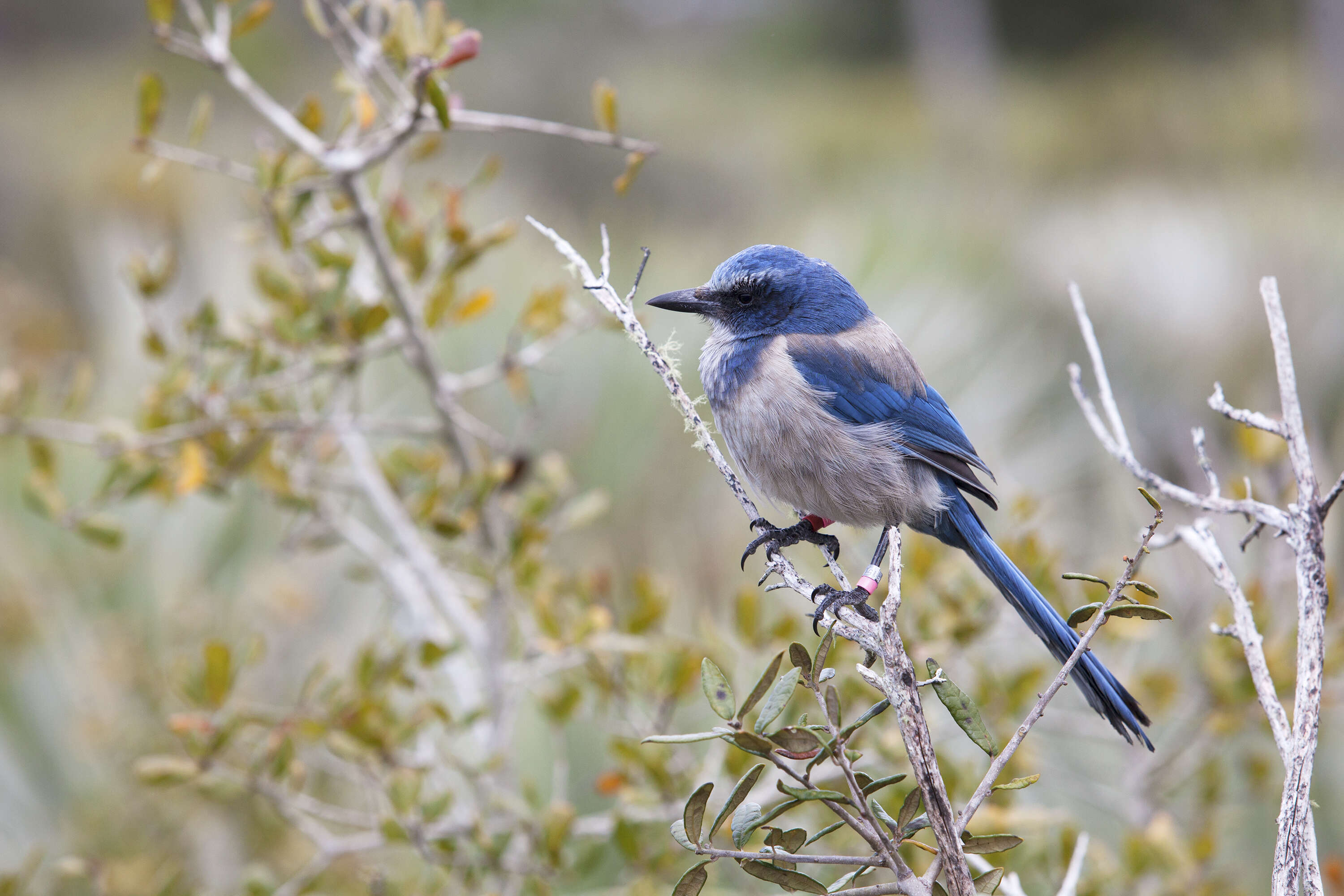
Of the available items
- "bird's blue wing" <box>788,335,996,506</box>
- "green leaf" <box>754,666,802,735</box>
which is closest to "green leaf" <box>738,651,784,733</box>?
"green leaf" <box>754,666,802,735</box>

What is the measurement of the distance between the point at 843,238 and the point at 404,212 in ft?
9.97

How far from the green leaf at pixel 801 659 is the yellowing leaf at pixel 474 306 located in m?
1.34

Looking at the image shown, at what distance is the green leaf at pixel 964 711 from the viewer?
1.07 m

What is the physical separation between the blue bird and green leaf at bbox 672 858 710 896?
0.84 m

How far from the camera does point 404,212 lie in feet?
7.59

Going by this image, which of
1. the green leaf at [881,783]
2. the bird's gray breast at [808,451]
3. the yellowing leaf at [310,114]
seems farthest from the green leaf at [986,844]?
the yellowing leaf at [310,114]

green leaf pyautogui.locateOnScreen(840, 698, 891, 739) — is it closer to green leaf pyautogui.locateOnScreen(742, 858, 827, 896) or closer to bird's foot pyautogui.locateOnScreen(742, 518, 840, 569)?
green leaf pyautogui.locateOnScreen(742, 858, 827, 896)

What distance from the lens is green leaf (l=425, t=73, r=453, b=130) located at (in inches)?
62.7

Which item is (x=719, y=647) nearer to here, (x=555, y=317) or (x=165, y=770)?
(x=555, y=317)

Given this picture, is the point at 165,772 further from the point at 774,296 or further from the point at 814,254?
the point at 814,254

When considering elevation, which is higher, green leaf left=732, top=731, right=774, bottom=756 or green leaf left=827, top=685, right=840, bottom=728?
green leaf left=732, top=731, right=774, bottom=756

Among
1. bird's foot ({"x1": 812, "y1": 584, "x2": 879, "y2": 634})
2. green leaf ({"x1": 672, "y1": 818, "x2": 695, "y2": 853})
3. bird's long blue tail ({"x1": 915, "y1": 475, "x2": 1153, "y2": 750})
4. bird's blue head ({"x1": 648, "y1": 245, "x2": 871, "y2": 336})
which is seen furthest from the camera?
bird's blue head ({"x1": 648, "y1": 245, "x2": 871, "y2": 336})

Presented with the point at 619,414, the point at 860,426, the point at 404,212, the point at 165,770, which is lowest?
the point at 619,414

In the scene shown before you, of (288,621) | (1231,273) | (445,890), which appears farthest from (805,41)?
(445,890)
